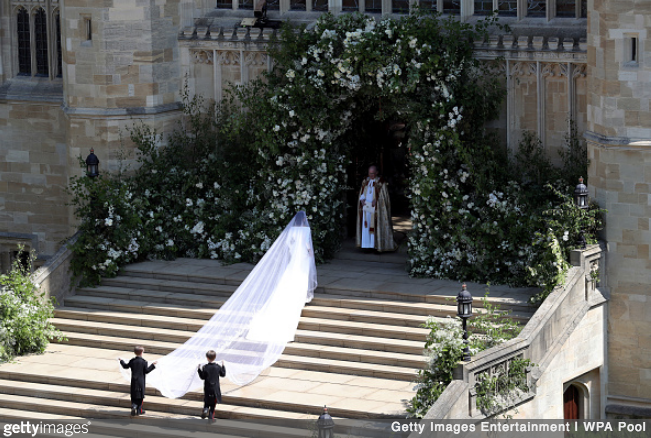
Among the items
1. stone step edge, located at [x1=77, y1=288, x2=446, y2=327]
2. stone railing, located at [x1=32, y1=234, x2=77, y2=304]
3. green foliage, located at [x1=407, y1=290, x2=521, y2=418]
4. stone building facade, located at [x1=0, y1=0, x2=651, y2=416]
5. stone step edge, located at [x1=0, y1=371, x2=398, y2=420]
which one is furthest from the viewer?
stone railing, located at [x1=32, y1=234, x2=77, y2=304]

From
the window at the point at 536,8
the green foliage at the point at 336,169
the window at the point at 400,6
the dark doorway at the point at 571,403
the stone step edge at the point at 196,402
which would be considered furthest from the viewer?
the window at the point at 400,6

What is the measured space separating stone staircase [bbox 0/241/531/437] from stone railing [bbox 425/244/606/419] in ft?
2.65

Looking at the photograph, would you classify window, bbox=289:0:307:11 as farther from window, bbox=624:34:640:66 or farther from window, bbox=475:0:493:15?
window, bbox=624:34:640:66

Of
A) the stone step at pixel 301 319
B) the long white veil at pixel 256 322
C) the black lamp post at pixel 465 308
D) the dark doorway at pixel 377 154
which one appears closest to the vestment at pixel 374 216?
the dark doorway at pixel 377 154

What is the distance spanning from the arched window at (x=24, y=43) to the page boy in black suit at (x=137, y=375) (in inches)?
428

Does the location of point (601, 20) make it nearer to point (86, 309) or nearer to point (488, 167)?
point (488, 167)

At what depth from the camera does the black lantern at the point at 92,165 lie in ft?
88.1

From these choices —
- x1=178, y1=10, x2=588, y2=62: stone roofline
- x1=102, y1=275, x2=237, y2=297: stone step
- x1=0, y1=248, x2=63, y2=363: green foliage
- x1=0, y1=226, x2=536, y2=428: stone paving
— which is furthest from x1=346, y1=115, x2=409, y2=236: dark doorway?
x1=0, y1=248, x2=63, y2=363: green foliage

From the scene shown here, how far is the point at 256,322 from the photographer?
23.9 m

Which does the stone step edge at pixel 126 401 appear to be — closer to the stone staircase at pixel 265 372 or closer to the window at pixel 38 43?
the stone staircase at pixel 265 372

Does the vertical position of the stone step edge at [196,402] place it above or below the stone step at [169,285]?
below

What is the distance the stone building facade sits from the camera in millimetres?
23516

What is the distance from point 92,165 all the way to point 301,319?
218 inches

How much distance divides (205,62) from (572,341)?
9.97 metres
